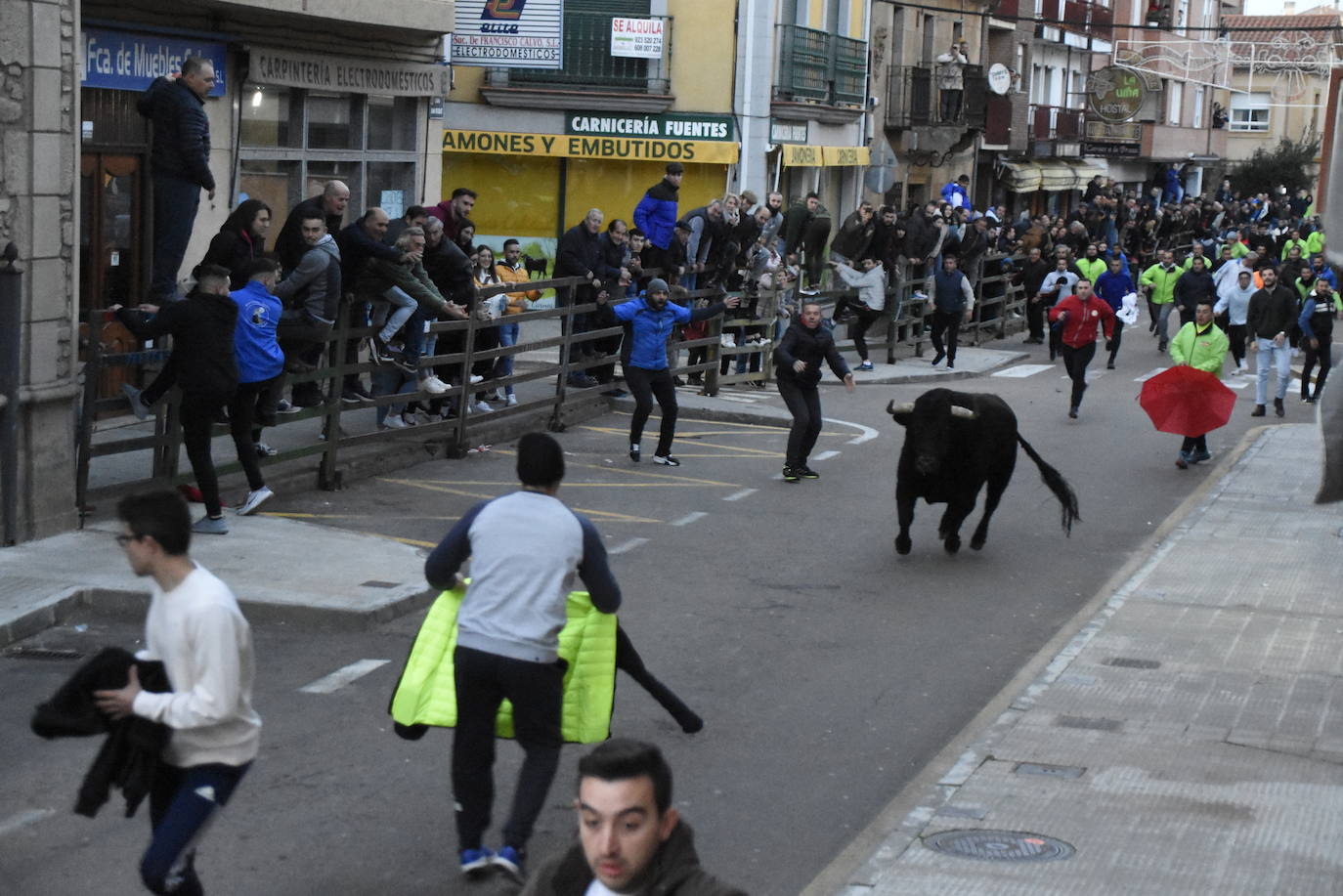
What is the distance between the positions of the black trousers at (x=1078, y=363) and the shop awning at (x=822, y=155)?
10.8 meters

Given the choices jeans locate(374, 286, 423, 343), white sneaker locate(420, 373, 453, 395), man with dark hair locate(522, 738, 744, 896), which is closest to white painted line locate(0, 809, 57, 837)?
man with dark hair locate(522, 738, 744, 896)

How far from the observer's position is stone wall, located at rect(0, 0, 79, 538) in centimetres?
1177

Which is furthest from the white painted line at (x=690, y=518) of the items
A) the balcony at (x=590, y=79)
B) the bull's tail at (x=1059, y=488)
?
the balcony at (x=590, y=79)

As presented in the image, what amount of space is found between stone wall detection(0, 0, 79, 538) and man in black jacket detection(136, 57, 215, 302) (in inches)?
62.3

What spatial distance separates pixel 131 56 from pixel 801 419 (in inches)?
256

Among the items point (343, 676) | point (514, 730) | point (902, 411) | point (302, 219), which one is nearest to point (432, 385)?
point (302, 219)

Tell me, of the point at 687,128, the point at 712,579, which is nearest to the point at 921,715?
the point at 712,579

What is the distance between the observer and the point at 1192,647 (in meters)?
10.9

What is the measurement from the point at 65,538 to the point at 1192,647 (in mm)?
7033

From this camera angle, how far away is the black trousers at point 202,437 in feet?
39.6

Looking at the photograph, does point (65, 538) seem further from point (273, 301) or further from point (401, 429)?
point (401, 429)

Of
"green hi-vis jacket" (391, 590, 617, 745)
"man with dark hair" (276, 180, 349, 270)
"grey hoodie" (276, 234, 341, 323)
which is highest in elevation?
"man with dark hair" (276, 180, 349, 270)

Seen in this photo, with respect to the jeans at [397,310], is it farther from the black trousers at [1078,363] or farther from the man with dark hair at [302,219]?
the black trousers at [1078,363]

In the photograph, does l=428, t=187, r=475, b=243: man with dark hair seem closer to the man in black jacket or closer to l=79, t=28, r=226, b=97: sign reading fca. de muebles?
l=79, t=28, r=226, b=97: sign reading fca. de muebles
